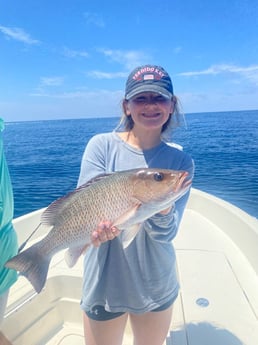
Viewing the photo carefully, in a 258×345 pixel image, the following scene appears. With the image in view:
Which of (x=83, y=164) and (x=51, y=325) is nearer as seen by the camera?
(x=83, y=164)

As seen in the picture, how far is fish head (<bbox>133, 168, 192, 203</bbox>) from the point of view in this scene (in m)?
1.72

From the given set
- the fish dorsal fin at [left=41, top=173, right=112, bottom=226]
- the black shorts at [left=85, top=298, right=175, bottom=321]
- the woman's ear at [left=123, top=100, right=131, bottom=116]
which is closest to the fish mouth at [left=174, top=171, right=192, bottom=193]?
the fish dorsal fin at [left=41, top=173, right=112, bottom=226]

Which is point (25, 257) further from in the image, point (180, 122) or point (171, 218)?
point (180, 122)

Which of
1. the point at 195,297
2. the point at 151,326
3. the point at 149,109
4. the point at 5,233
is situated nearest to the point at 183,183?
the point at 149,109

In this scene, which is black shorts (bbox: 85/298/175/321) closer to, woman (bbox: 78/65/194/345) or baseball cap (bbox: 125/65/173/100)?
woman (bbox: 78/65/194/345)

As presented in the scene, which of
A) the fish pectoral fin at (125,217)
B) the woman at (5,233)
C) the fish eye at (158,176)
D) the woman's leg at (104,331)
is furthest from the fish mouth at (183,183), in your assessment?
the woman at (5,233)

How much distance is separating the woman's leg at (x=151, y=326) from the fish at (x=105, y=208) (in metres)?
0.53

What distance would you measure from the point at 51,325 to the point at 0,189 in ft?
7.05

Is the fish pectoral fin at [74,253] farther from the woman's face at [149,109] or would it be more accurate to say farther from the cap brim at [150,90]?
the cap brim at [150,90]

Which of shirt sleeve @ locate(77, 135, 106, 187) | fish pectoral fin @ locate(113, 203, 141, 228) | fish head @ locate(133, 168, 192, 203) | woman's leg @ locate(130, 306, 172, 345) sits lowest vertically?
woman's leg @ locate(130, 306, 172, 345)

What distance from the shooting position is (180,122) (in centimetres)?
214

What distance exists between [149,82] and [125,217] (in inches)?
31.8

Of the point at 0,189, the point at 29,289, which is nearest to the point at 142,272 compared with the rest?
the point at 0,189

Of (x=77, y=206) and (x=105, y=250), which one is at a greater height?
(x=77, y=206)
